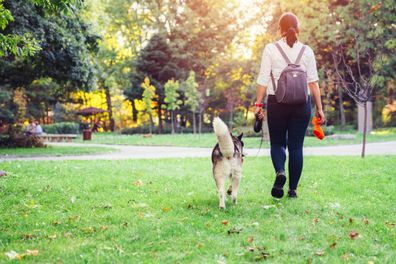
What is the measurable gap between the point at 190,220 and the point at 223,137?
3.28ft

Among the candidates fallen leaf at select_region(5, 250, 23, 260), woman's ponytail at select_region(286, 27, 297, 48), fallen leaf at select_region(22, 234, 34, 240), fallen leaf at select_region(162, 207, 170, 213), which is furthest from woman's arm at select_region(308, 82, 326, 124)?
fallen leaf at select_region(5, 250, 23, 260)

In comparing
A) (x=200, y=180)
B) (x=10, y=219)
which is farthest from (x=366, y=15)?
(x=10, y=219)

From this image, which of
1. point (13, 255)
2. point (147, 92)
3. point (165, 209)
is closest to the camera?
point (13, 255)

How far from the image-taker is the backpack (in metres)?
5.33

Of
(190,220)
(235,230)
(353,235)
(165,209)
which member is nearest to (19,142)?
(165,209)

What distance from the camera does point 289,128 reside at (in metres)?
5.70

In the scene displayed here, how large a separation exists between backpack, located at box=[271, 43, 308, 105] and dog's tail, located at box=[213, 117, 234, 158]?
798 mm

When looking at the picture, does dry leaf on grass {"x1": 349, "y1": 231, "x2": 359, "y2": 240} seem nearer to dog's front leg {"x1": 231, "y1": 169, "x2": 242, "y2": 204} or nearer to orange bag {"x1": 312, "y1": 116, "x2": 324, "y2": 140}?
dog's front leg {"x1": 231, "y1": 169, "x2": 242, "y2": 204}

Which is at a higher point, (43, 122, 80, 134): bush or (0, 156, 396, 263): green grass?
(43, 122, 80, 134): bush

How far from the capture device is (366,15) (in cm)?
2362

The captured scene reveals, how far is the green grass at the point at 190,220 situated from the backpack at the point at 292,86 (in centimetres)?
130

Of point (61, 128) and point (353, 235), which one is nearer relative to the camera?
point (353, 235)

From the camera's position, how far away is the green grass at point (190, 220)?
12.3ft

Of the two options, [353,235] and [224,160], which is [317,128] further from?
[353,235]
